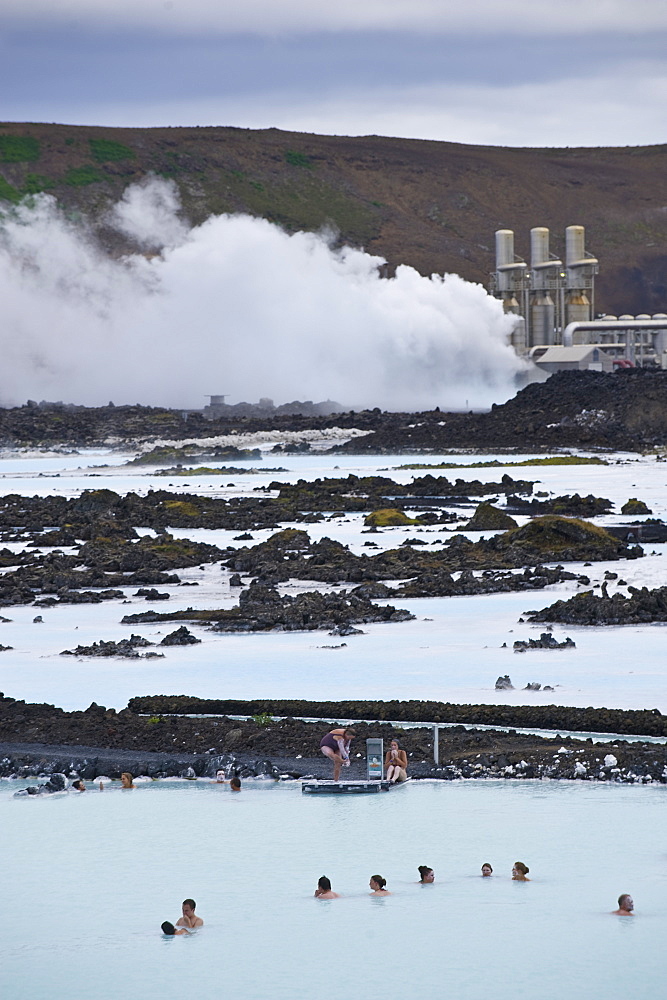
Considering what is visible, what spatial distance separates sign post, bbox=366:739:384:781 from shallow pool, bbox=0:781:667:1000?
1.14 feet

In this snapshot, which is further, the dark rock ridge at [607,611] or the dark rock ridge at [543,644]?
the dark rock ridge at [607,611]

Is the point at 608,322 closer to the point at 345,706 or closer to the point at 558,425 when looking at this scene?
the point at 558,425

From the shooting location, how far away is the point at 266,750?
15.7m

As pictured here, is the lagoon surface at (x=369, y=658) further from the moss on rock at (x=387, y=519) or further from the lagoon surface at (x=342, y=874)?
the moss on rock at (x=387, y=519)

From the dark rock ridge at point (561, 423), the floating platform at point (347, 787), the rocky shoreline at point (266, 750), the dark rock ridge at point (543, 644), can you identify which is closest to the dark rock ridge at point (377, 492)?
the dark rock ridge at point (561, 423)

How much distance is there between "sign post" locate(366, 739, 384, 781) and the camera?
14664 millimetres

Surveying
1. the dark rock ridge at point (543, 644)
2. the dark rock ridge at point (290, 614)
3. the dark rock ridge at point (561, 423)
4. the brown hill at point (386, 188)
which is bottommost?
the dark rock ridge at point (543, 644)

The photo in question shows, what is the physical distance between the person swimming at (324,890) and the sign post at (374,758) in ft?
8.76

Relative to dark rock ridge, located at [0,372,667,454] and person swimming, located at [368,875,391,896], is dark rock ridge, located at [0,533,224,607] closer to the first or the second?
person swimming, located at [368,875,391,896]

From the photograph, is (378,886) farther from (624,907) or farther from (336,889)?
(624,907)

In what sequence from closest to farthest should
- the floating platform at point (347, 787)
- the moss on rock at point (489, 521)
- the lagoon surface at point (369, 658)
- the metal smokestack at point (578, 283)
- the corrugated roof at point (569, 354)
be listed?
the floating platform at point (347, 787) → the lagoon surface at point (369, 658) → the moss on rock at point (489, 521) → the corrugated roof at point (569, 354) → the metal smokestack at point (578, 283)

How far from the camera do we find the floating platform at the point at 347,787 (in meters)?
14.4

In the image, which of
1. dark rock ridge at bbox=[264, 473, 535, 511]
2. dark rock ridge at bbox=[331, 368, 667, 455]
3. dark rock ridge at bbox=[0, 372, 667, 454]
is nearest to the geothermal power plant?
dark rock ridge at bbox=[0, 372, 667, 454]

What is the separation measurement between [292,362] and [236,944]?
104 m
